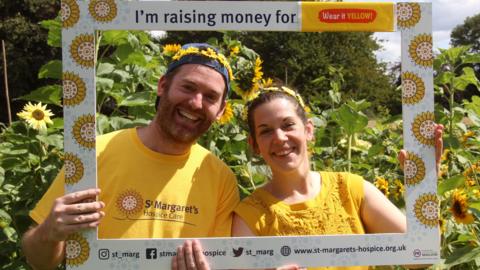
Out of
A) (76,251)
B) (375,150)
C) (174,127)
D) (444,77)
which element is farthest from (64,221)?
(444,77)

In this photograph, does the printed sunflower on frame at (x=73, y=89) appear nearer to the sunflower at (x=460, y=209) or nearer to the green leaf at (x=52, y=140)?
the green leaf at (x=52, y=140)

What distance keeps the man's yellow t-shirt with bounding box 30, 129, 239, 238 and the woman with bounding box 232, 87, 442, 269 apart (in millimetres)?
116

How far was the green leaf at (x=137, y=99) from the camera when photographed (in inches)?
102

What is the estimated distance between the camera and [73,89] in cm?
200

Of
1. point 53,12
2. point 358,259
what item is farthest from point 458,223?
point 53,12

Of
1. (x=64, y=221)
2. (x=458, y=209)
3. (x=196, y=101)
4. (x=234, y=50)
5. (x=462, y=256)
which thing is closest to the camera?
(x=64, y=221)

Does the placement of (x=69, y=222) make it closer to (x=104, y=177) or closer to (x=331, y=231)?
(x=104, y=177)

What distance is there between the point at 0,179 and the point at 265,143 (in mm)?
1401

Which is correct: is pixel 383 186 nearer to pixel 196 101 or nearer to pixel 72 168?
pixel 196 101

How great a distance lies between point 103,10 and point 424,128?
1.28 m

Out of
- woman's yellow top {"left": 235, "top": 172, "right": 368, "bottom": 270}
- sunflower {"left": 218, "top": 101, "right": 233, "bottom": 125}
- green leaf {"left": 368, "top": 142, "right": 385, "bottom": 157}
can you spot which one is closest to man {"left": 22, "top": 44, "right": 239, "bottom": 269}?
woman's yellow top {"left": 235, "top": 172, "right": 368, "bottom": 270}

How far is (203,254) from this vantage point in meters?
1.98

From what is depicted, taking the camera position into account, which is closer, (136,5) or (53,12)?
(136,5)

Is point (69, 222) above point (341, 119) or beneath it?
beneath
